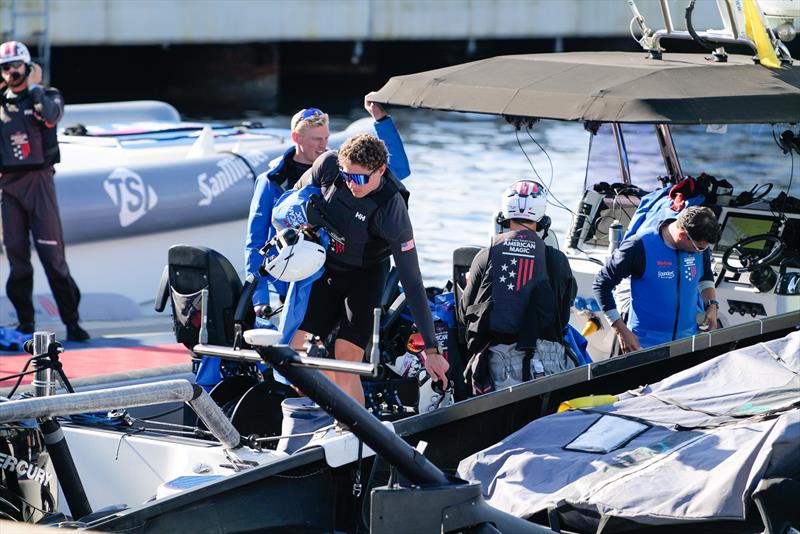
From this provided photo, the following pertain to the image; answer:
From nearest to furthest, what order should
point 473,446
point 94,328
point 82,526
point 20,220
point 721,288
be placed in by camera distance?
point 82,526 → point 473,446 → point 721,288 → point 20,220 → point 94,328

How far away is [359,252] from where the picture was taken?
19.7 feet

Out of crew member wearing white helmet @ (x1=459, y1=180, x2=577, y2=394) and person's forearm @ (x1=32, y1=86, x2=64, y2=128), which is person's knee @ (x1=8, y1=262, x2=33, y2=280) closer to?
person's forearm @ (x1=32, y1=86, x2=64, y2=128)

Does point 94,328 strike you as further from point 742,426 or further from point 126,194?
point 742,426

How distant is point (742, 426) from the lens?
5.10 m

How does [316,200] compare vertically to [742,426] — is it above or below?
above

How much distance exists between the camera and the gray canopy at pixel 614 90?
276 inches

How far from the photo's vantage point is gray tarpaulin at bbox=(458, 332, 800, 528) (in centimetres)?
461

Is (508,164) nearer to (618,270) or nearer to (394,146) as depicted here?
(394,146)

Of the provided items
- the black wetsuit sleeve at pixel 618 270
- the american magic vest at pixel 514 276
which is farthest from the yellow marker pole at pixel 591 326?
the american magic vest at pixel 514 276

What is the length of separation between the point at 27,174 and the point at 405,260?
4582 millimetres

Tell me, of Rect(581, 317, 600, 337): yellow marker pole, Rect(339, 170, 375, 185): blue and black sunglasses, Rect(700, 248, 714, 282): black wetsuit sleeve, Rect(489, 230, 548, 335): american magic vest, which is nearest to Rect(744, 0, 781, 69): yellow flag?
Rect(700, 248, 714, 282): black wetsuit sleeve

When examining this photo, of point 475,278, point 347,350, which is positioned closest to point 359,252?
point 347,350

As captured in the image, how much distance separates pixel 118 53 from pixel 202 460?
2705 centimetres

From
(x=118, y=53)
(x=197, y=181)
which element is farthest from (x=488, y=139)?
(x=197, y=181)
